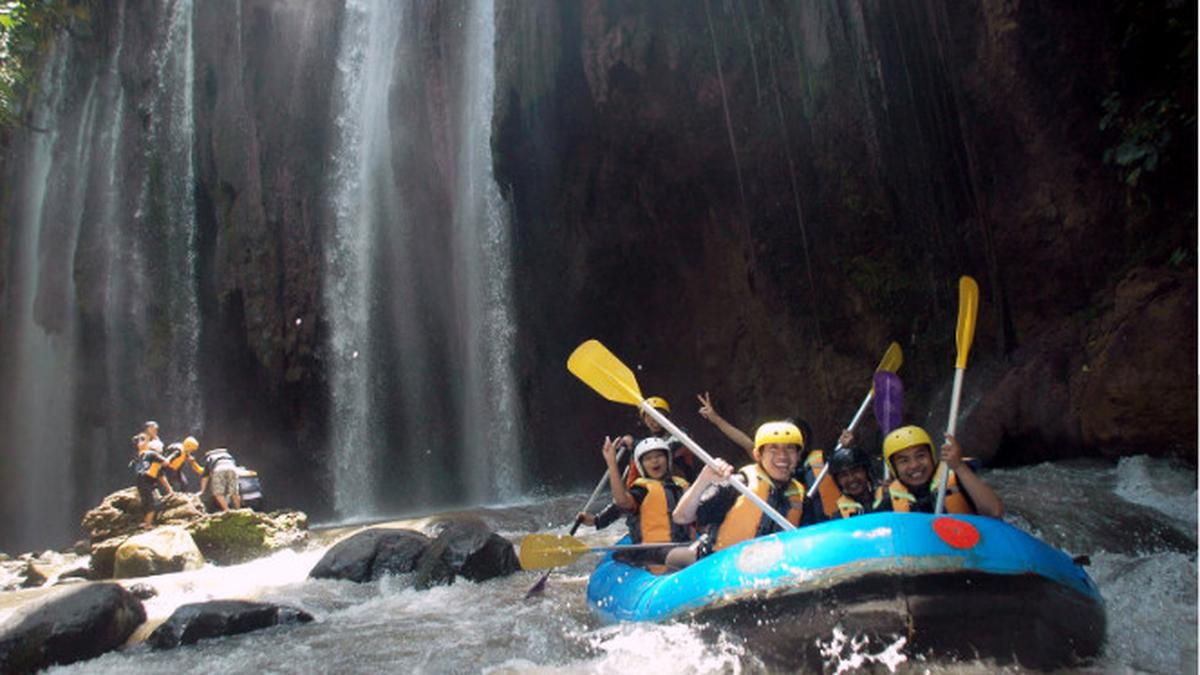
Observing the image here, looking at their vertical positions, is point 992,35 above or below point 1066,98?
above

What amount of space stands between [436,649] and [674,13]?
32.1ft

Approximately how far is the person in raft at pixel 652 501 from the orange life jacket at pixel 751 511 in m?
0.58

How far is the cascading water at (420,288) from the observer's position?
15.4m

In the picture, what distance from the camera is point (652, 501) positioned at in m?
5.15

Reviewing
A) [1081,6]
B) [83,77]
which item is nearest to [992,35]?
[1081,6]

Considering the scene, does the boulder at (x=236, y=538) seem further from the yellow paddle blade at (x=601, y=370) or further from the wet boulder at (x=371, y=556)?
the yellow paddle blade at (x=601, y=370)

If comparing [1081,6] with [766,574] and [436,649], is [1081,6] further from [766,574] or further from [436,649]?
[436,649]

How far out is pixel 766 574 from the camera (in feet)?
12.1

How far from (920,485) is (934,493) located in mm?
79

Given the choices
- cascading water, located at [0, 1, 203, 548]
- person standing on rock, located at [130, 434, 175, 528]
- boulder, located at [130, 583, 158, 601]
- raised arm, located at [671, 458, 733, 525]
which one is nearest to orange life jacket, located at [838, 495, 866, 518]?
raised arm, located at [671, 458, 733, 525]

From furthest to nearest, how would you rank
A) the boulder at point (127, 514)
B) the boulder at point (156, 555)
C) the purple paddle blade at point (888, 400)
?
the boulder at point (127, 514) → the boulder at point (156, 555) → the purple paddle blade at point (888, 400)

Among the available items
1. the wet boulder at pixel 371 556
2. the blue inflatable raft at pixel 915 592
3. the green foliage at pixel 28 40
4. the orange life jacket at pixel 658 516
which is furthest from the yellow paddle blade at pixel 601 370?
the green foliage at pixel 28 40

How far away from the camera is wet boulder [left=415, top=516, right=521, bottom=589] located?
6926 mm

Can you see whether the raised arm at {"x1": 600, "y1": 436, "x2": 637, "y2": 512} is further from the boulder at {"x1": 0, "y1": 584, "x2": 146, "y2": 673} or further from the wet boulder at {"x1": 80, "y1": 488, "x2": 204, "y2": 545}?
the wet boulder at {"x1": 80, "y1": 488, "x2": 204, "y2": 545}
